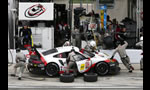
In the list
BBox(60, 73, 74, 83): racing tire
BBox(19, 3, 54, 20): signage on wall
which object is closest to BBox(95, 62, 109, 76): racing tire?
BBox(60, 73, 74, 83): racing tire

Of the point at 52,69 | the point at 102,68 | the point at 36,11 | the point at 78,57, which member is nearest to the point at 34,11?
the point at 36,11

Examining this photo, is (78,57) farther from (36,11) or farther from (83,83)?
(36,11)

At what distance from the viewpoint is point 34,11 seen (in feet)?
53.8

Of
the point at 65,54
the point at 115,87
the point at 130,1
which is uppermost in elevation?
the point at 130,1

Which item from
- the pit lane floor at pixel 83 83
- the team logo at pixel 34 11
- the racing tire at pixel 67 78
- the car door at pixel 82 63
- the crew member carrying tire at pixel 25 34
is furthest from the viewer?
the team logo at pixel 34 11

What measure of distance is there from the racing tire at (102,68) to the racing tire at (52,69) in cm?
178

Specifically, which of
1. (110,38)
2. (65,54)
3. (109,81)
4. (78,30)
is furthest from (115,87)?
(78,30)

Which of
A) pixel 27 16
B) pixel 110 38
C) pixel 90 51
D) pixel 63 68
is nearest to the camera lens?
pixel 63 68

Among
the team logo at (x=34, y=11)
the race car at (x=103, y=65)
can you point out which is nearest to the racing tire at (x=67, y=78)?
the race car at (x=103, y=65)

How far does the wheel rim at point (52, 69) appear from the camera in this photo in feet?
38.1

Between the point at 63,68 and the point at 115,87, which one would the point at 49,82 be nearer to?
the point at 63,68

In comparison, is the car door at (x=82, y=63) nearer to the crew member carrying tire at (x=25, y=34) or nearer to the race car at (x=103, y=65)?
the race car at (x=103, y=65)
